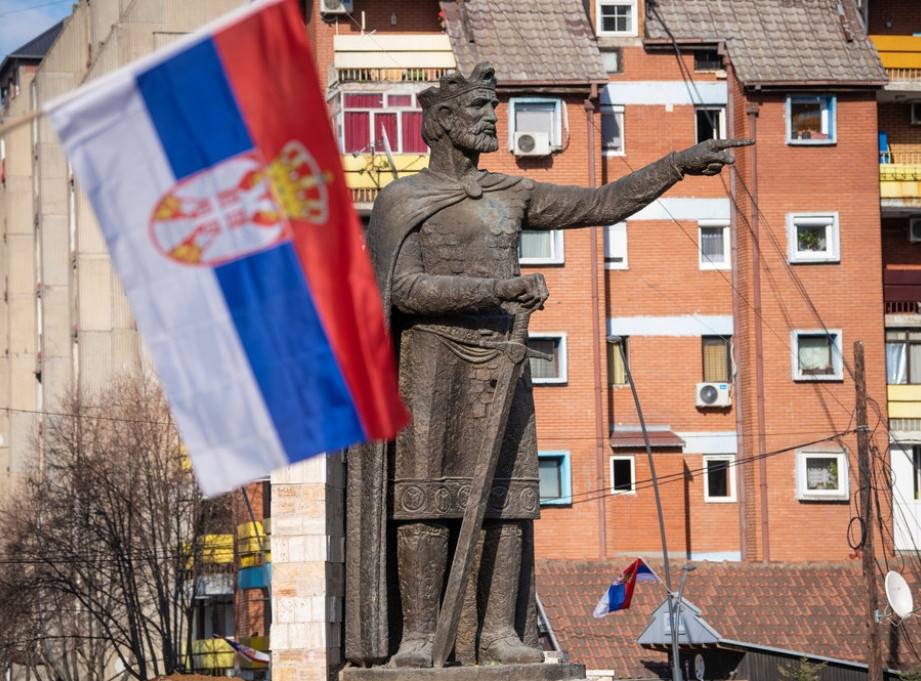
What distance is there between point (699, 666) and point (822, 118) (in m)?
20.0

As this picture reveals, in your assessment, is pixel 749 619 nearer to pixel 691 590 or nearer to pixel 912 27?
pixel 691 590

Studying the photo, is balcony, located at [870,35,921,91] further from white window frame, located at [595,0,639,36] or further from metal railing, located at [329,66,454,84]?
metal railing, located at [329,66,454,84]

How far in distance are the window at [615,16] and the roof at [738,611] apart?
16.4 metres

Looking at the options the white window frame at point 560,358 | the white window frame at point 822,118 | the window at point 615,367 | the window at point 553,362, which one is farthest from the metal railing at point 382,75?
the white window frame at point 822,118

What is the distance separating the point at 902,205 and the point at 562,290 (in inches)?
462

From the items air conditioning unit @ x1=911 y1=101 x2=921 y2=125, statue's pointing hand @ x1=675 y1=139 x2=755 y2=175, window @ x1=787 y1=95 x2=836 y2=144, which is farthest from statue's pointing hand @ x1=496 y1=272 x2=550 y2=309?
air conditioning unit @ x1=911 y1=101 x2=921 y2=125

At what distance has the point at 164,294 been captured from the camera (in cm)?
1052

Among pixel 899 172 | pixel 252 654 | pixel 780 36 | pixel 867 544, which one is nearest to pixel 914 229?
pixel 899 172

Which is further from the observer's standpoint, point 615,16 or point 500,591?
point 615,16

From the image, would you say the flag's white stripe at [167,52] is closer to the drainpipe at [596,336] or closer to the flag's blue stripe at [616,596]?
the flag's blue stripe at [616,596]

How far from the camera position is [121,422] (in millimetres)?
71375

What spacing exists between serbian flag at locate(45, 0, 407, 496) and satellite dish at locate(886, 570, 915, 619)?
40718 mm

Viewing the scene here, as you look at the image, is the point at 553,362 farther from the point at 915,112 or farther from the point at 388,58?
the point at 915,112

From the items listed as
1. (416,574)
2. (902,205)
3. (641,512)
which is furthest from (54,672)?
(416,574)
